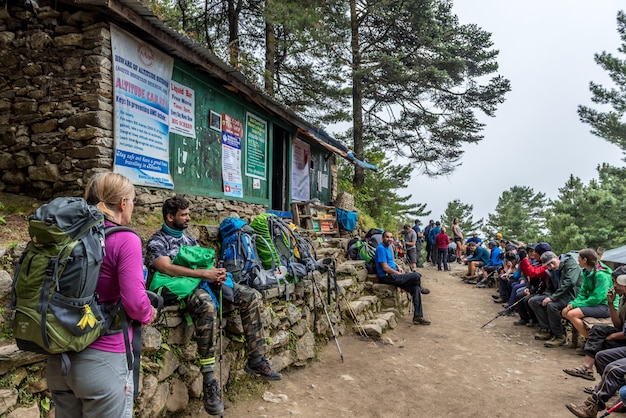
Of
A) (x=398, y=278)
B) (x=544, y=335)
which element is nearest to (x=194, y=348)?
(x=398, y=278)

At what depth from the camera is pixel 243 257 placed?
4543 millimetres

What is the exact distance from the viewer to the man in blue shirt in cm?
791

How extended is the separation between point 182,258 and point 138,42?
4202mm

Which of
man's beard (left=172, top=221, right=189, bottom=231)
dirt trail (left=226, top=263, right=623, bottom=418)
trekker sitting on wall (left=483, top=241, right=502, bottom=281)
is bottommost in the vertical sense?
dirt trail (left=226, top=263, right=623, bottom=418)

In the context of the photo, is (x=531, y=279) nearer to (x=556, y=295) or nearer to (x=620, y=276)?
(x=556, y=295)

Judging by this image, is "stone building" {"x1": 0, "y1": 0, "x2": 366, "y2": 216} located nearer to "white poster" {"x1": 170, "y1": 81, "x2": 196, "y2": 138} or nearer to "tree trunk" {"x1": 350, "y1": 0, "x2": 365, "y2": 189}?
"white poster" {"x1": 170, "y1": 81, "x2": 196, "y2": 138}

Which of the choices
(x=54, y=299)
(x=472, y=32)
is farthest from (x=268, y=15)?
(x=54, y=299)

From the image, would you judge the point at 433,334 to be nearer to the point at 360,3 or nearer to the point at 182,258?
the point at 182,258

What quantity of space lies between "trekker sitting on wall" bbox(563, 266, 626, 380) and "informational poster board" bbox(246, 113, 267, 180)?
23.2 ft

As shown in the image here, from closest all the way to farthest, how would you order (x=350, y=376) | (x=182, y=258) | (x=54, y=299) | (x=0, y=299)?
(x=54, y=299), (x=0, y=299), (x=182, y=258), (x=350, y=376)

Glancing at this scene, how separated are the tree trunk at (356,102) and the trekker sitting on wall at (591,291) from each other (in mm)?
13135

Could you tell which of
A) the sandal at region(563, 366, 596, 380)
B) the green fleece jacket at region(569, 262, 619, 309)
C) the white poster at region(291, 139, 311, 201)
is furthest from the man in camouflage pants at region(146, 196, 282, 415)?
the white poster at region(291, 139, 311, 201)

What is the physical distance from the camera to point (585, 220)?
22766 millimetres

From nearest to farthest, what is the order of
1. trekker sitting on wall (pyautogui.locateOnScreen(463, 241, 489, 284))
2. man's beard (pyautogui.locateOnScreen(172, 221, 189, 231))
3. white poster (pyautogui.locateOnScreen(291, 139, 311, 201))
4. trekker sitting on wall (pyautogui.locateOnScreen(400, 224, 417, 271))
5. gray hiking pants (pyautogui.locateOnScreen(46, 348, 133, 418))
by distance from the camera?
gray hiking pants (pyautogui.locateOnScreen(46, 348, 133, 418)), man's beard (pyautogui.locateOnScreen(172, 221, 189, 231)), white poster (pyautogui.locateOnScreen(291, 139, 311, 201)), trekker sitting on wall (pyautogui.locateOnScreen(463, 241, 489, 284)), trekker sitting on wall (pyautogui.locateOnScreen(400, 224, 417, 271))
